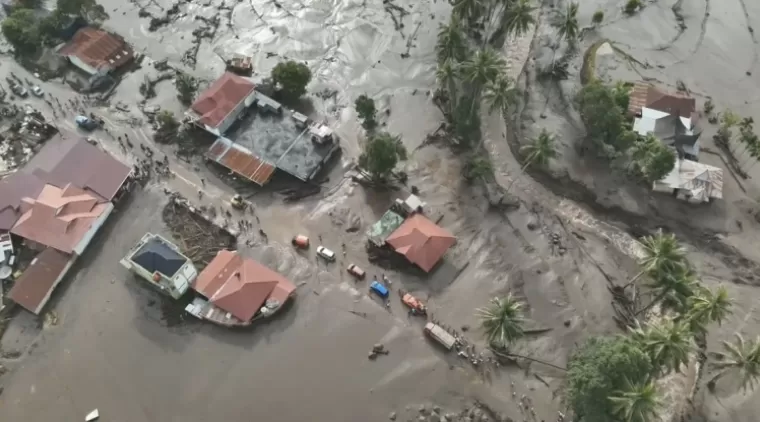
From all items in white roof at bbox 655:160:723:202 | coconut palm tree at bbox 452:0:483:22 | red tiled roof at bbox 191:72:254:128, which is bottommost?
white roof at bbox 655:160:723:202

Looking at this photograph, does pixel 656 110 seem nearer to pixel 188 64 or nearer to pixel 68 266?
pixel 188 64

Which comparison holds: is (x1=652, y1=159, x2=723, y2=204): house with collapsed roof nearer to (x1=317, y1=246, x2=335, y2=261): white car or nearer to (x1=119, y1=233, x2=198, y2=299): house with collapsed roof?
(x1=317, y1=246, x2=335, y2=261): white car

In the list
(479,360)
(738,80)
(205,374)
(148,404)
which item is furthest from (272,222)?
(738,80)

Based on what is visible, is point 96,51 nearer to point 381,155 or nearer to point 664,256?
point 381,155

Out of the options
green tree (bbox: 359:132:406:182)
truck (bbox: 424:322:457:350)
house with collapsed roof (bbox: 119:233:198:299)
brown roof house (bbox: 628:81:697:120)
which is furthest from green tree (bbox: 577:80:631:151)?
house with collapsed roof (bbox: 119:233:198:299)

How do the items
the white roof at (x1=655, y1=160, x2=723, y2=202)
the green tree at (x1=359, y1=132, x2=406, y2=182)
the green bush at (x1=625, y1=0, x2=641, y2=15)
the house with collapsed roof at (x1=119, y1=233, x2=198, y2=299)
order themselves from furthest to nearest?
the green bush at (x1=625, y1=0, x2=641, y2=15), the white roof at (x1=655, y1=160, x2=723, y2=202), the green tree at (x1=359, y1=132, x2=406, y2=182), the house with collapsed roof at (x1=119, y1=233, x2=198, y2=299)

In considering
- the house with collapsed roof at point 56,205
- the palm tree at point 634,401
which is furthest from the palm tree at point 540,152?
the house with collapsed roof at point 56,205

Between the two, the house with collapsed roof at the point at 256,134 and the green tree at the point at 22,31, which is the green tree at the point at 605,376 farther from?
the green tree at the point at 22,31
